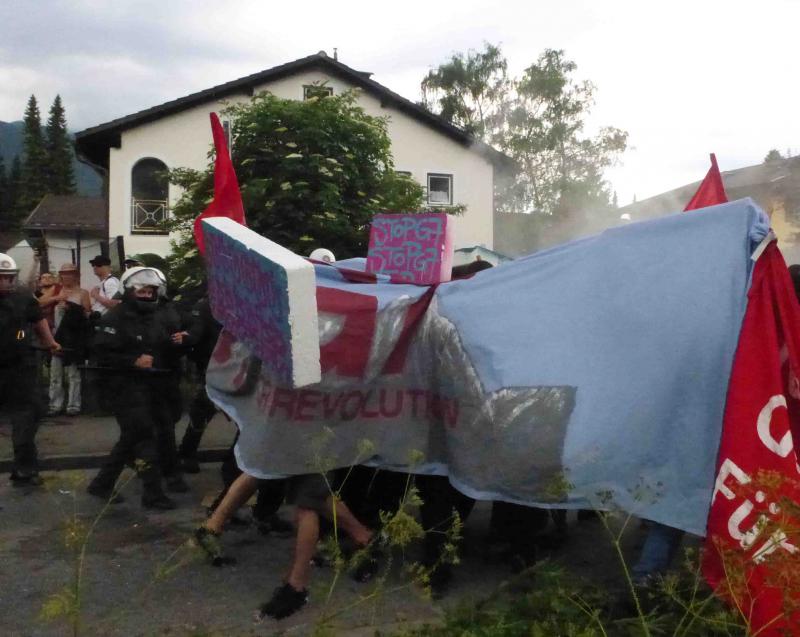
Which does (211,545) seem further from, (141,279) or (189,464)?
(189,464)

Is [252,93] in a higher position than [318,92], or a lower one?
higher

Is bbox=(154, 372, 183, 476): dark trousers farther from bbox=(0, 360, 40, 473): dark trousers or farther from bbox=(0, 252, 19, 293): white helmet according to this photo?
bbox=(0, 252, 19, 293): white helmet

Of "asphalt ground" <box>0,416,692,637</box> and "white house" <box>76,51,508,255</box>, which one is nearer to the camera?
"asphalt ground" <box>0,416,692,637</box>

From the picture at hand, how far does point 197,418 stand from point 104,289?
10.4 ft

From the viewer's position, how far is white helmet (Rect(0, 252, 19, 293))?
22.0ft

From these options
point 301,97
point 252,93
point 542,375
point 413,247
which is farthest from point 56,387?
point 301,97

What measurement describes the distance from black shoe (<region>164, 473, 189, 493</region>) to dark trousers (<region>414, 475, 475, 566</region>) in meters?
2.69

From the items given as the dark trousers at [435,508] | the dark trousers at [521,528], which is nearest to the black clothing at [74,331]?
the dark trousers at [435,508]

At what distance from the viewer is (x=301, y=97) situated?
24.5 m

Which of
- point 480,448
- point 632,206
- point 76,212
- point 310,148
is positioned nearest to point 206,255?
point 480,448

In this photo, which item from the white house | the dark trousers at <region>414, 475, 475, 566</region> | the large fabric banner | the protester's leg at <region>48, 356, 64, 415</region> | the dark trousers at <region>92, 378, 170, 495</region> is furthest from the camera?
the white house

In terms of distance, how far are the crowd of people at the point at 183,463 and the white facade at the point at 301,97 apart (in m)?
15.1

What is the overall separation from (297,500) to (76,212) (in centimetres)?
4213

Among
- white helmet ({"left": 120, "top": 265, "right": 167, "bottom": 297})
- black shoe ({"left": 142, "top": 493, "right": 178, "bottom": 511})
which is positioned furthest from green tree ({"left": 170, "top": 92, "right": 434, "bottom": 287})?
black shoe ({"left": 142, "top": 493, "right": 178, "bottom": 511})
